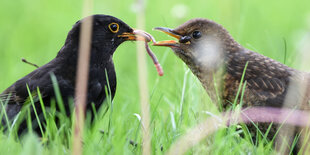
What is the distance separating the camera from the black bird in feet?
13.5

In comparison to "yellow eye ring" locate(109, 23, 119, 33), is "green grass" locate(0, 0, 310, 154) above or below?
below

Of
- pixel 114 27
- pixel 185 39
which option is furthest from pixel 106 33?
pixel 185 39

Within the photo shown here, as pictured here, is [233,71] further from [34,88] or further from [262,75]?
[34,88]

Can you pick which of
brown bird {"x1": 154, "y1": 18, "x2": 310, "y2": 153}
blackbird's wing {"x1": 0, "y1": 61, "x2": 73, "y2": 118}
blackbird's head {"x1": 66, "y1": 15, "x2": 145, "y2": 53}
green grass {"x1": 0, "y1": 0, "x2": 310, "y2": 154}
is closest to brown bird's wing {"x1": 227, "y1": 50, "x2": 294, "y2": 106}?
brown bird {"x1": 154, "y1": 18, "x2": 310, "y2": 153}

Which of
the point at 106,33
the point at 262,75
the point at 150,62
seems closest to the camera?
the point at 262,75

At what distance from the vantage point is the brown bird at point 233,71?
13.3 ft

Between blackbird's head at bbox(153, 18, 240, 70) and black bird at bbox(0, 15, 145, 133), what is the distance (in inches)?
14.8

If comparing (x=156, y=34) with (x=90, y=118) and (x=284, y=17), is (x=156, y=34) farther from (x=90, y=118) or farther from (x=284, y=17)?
(x=90, y=118)

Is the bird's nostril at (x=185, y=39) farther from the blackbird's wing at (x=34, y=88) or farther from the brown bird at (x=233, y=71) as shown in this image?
the blackbird's wing at (x=34, y=88)

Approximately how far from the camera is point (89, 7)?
9.45 ft

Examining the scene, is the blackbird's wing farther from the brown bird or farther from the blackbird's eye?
the blackbird's eye

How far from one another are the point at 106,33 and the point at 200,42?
30.3 inches

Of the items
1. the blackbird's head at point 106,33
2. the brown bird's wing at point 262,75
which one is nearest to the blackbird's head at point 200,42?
the brown bird's wing at point 262,75

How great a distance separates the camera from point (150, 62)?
8.43 metres
